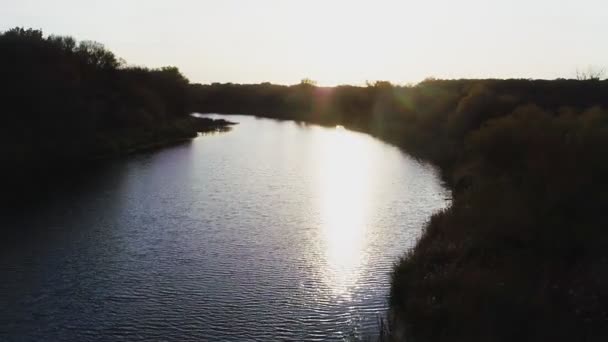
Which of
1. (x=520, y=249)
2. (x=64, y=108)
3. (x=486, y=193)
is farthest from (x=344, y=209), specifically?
(x=64, y=108)

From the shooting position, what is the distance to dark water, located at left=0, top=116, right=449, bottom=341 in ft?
51.8

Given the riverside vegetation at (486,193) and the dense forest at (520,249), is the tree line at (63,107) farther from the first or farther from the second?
the dense forest at (520,249)

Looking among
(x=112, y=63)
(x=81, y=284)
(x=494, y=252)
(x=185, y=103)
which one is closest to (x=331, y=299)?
(x=494, y=252)

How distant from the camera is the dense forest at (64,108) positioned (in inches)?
1538

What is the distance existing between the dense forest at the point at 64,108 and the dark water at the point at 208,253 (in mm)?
4512

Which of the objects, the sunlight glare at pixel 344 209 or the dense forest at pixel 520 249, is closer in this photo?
the dense forest at pixel 520 249

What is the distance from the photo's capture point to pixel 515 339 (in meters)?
11.5

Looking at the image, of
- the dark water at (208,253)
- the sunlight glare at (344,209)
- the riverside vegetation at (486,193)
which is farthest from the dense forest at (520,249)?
the sunlight glare at (344,209)

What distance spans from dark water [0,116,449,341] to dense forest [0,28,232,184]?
4.51 metres

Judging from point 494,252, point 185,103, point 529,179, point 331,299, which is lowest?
point 331,299

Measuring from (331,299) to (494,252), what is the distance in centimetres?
511

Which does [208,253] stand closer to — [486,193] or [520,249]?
[486,193]

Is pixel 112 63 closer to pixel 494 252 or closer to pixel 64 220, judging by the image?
pixel 64 220

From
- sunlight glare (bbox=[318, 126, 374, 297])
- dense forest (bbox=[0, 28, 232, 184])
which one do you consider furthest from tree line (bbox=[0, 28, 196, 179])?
sunlight glare (bbox=[318, 126, 374, 297])
